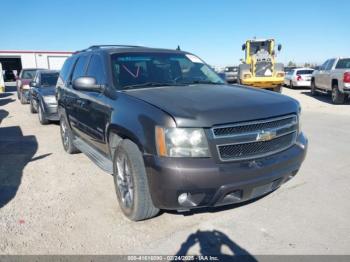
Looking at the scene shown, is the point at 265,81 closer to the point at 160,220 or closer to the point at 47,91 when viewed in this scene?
the point at 47,91

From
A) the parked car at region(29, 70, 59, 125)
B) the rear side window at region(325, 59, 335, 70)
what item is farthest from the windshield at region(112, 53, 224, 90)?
the rear side window at region(325, 59, 335, 70)

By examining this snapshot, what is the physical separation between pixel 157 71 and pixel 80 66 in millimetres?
1698

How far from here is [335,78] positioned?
12938 mm

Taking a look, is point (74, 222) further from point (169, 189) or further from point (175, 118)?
point (175, 118)

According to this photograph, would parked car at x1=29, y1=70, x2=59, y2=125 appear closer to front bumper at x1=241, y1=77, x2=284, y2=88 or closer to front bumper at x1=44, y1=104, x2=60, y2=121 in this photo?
front bumper at x1=44, y1=104, x2=60, y2=121

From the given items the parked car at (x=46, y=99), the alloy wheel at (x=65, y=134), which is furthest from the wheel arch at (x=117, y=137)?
the parked car at (x=46, y=99)

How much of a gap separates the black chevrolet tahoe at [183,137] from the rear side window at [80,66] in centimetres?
85

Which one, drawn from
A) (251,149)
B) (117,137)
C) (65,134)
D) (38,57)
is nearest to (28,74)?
(65,134)

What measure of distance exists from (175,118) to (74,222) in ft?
5.67

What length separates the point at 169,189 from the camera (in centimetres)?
271

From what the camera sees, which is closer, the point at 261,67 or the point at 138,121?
the point at 138,121

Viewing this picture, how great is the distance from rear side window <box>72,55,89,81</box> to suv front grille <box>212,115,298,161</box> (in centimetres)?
295

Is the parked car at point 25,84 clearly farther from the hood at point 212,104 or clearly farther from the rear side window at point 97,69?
the hood at point 212,104

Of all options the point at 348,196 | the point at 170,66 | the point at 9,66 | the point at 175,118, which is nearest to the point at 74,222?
the point at 175,118
